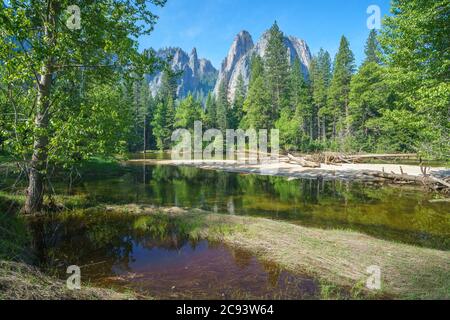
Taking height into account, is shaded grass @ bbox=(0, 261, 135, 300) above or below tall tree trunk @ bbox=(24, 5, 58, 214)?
below

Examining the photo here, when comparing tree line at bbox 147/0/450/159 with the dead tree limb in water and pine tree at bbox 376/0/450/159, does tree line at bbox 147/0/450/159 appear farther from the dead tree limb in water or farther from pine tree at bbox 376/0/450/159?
the dead tree limb in water

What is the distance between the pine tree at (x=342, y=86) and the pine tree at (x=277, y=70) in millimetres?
10956

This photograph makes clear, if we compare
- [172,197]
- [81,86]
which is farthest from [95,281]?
[172,197]

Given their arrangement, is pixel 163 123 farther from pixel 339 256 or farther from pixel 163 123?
pixel 339 256

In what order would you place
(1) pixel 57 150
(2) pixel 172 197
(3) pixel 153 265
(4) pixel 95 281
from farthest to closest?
(2) pixel 172 197 < (1) pixel 57 150 < (3) pixel 153 265 < (4) pixel 95 281

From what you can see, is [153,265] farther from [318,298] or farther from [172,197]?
[172,197]

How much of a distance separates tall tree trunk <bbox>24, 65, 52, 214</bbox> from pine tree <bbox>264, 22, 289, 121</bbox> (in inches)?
2262

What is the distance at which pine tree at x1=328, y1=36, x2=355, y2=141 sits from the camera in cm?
5631

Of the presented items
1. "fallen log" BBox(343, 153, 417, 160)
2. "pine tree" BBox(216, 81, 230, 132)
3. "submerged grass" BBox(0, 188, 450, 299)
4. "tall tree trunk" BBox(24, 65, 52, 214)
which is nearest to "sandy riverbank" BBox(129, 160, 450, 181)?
"fallen log" BBox(343, 153, 417, 160)

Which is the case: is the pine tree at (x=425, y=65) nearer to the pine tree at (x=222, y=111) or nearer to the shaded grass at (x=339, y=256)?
the shaded grass at (x=339, y=256)

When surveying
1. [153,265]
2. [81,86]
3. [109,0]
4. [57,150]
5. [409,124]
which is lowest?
[153,265]
